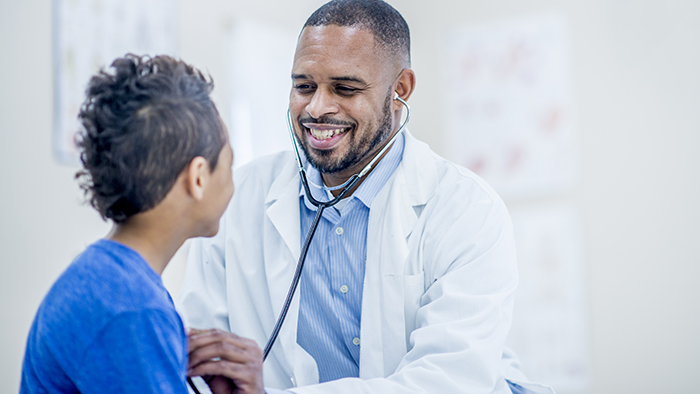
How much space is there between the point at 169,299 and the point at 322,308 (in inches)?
23.4

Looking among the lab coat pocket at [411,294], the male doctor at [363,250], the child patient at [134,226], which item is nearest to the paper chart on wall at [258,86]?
the male doctor at [363,250]

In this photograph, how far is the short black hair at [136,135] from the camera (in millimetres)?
754

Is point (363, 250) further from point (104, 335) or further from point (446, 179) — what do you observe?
point (104, 335)

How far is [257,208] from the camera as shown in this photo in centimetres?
149

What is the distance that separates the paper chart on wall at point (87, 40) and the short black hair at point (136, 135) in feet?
3.37

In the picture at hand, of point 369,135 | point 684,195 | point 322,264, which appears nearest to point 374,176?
Answer: point 369,135

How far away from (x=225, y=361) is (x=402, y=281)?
1.70ft

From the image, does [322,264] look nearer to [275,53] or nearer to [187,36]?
[187,36]

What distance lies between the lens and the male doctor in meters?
1.22

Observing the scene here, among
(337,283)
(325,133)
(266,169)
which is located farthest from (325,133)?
(337,283)

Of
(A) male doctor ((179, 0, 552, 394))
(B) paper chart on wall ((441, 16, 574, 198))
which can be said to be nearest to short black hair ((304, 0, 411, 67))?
(A) male doctor ((179, 0, 552, 394))

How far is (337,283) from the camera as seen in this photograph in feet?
4.48

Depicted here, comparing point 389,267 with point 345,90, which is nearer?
point 389,267

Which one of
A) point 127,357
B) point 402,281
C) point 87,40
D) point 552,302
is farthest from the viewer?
point 552,302
